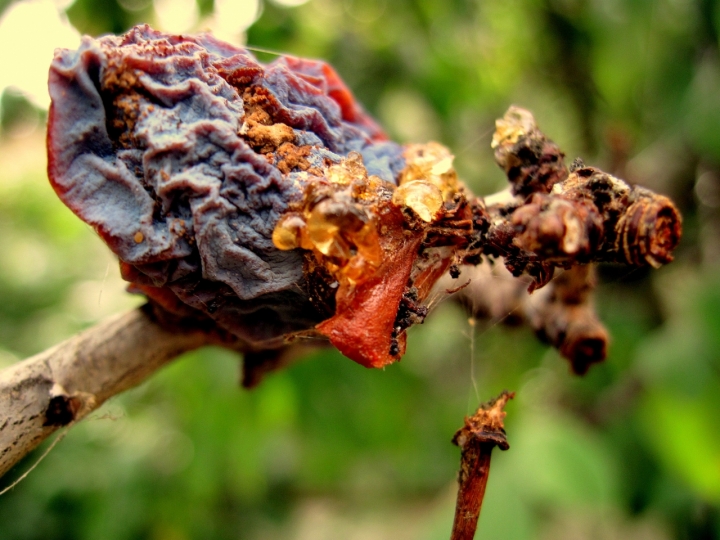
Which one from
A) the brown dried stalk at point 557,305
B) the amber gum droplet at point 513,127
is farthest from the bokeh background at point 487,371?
the amber gum droplet at point 513,127

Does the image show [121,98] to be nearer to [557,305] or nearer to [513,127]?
[513,127]

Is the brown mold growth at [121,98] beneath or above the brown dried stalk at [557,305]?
above

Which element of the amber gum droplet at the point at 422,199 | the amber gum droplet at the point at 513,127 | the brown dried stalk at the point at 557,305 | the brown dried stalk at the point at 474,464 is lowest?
the brown dried stalk at the point at 474,464

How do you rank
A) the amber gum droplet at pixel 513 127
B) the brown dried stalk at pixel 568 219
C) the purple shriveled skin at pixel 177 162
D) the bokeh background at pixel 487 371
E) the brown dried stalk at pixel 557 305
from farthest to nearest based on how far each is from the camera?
the bokeh background at pixel 487 371 → the brown dried stalk at pixel 557 305 → the amber gum droplet at pixel 513 127 → the purple shriveled skin at pixel 177 162 → the brown dried stalk at pixel 568 219

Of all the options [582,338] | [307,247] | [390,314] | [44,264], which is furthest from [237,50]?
[44,264]

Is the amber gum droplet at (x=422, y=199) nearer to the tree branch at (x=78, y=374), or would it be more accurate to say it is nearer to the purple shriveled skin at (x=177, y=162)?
the purple shriveled skin at (x=177, y=162)

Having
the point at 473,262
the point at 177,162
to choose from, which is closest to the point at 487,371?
the point at 473,262

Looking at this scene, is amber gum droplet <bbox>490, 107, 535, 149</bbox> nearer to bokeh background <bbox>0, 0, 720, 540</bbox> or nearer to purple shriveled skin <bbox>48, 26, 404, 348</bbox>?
purple shriveled skin <bbox>48, 26, 404, 348</bbox>
